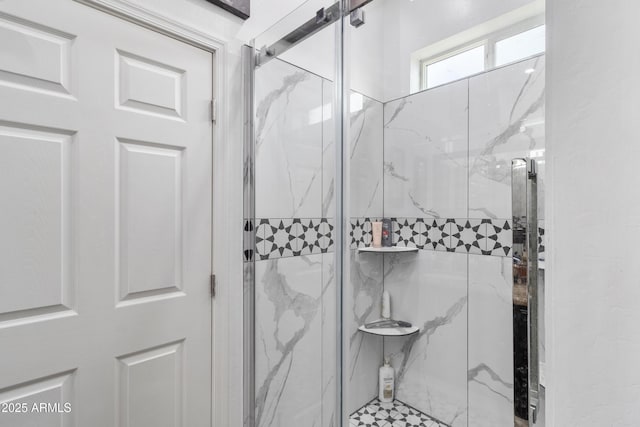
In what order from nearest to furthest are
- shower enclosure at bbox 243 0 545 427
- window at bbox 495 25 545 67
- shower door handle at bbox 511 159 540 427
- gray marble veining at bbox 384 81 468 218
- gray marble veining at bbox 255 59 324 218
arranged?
shower door handle at bbox 511 159 540 427 → shower enclosure at bbox 243 0 545 427 → gray marble veining at bbox 255 59 324 218 → window at bbox 495 25 545 67 → gray marble veining at bbox 384 81 468 218

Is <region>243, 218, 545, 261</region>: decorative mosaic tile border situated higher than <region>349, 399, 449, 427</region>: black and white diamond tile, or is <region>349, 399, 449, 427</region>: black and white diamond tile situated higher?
<region>243, 218, 545, 261</region>: decorative mosaic tile border

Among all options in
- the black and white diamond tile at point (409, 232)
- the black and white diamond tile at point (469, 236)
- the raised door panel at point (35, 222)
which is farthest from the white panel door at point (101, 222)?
the black and white diamond tile at point (469, 236)

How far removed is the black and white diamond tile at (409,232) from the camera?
1798 mm

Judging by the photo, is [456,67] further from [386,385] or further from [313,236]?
[386,385]

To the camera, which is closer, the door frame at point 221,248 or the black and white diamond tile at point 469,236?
the door frame at point 221,248

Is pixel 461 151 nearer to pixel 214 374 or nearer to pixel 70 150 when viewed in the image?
pixel 214 374

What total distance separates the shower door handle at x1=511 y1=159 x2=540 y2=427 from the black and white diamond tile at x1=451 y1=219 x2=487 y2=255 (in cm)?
97

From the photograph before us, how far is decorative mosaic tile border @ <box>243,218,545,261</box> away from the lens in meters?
1.17

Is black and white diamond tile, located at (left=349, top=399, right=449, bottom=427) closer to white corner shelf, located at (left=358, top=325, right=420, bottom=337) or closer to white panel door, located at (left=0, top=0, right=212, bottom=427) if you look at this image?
white corner shelf, located at (left=358, top=325, right=420, bottom=337)

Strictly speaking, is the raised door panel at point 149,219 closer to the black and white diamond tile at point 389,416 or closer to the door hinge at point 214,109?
the door hinge at point 214,109

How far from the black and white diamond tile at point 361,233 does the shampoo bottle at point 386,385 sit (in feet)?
2.28

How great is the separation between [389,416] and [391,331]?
44cm

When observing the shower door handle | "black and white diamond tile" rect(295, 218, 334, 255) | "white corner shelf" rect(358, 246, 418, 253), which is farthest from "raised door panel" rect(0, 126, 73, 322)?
"white corner shelf" rect(358, 246, 418, 253)

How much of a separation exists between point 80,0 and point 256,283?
1029 millimetres
